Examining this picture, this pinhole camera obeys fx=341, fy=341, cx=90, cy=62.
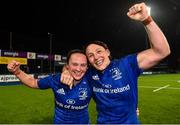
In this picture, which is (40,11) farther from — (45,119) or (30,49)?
(45,119)

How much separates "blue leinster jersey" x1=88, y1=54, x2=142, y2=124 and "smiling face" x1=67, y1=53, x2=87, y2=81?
32 cm

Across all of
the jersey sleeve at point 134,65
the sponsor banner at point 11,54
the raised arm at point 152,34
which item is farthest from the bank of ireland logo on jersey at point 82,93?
the sponsor banner at point 11,54

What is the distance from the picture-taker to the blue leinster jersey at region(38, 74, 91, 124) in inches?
160

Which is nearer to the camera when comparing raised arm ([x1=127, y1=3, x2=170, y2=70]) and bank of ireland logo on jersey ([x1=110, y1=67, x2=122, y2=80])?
raised arm ([x1=127, y1=3, x2=170, y2=70])

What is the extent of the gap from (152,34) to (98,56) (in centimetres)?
65

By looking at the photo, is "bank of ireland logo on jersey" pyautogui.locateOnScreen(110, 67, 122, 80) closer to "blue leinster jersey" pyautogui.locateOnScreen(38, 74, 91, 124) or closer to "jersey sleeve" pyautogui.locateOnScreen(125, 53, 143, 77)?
"jersey sleeve" pyautogui.locateOnScreen(125, 53, 143, 77)

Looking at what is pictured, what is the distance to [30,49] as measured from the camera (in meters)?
38.0

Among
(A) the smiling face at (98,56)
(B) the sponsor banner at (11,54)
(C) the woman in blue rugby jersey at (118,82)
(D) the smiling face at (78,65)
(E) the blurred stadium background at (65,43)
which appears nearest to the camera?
(C) the woman in blue rugby jersey at (118,82)

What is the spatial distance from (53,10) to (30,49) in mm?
16155

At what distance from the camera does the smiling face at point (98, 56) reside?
12.1ft

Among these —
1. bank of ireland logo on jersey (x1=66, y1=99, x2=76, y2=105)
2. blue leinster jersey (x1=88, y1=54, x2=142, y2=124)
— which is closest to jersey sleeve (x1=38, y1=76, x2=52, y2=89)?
bank of ireland logo on jersey (x1=66, y1=99, x2=76, y2=105)

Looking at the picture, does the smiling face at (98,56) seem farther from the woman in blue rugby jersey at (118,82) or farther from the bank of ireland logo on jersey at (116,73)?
the bank of ireland logo on jersey at (116,73)

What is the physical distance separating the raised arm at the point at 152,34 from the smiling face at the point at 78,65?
2.59ft

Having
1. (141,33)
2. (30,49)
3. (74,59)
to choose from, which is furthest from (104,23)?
(74,59)
